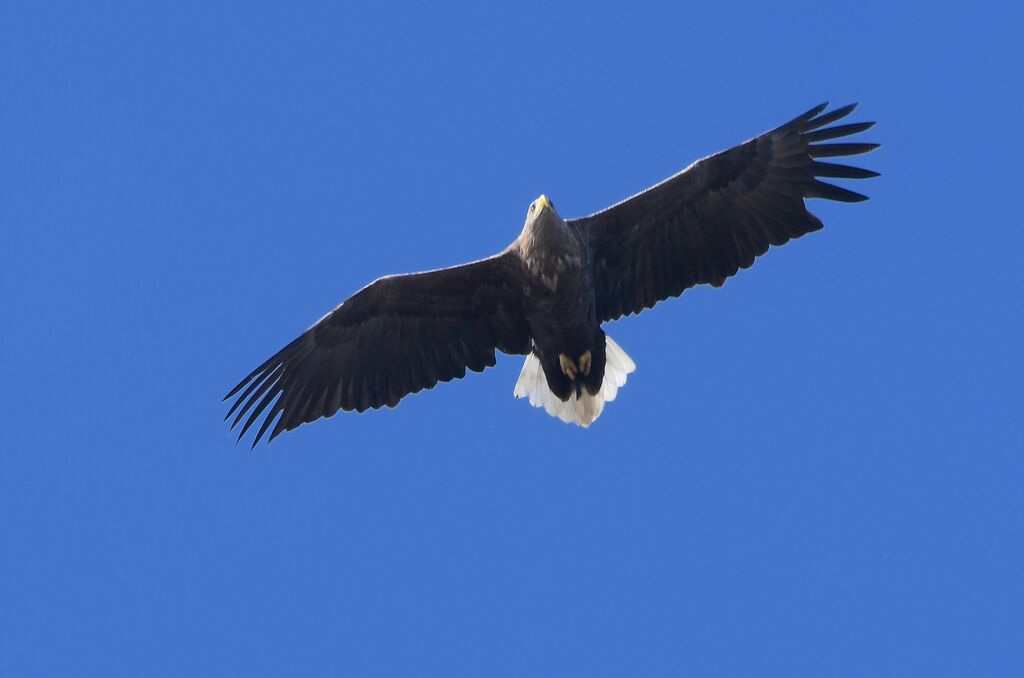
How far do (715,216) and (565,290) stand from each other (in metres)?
1.42

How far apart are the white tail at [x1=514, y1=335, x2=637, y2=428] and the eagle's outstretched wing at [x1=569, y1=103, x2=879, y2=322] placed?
814mm

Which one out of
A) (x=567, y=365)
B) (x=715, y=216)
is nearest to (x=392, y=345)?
(x=567, y=365)

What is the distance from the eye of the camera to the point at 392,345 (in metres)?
13.7

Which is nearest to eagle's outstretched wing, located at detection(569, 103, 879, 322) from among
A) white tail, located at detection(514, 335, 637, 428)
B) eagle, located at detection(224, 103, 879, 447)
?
eagle, located at detection(224, 103, 879, 447)

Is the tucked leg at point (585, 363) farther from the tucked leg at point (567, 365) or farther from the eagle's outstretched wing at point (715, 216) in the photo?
the eagle's outstretched wing at point (715, 216)

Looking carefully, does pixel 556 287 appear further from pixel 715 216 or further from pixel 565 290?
pixel 715 216

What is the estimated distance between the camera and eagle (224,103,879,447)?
506 inches

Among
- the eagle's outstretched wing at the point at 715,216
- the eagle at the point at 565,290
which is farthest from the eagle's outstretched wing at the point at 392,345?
the eagle's outstretched wing at the point at 715,216

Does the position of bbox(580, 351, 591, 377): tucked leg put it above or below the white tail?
below

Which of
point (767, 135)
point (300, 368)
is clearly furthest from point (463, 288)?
point (767, 135)

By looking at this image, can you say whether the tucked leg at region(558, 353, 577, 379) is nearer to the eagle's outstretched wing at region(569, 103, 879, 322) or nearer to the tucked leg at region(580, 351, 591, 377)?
the tucked leg at region(580, 351, 591, 377)

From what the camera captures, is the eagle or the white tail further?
the white tail

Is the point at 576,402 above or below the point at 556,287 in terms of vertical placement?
above

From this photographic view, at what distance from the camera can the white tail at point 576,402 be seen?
557 inches
